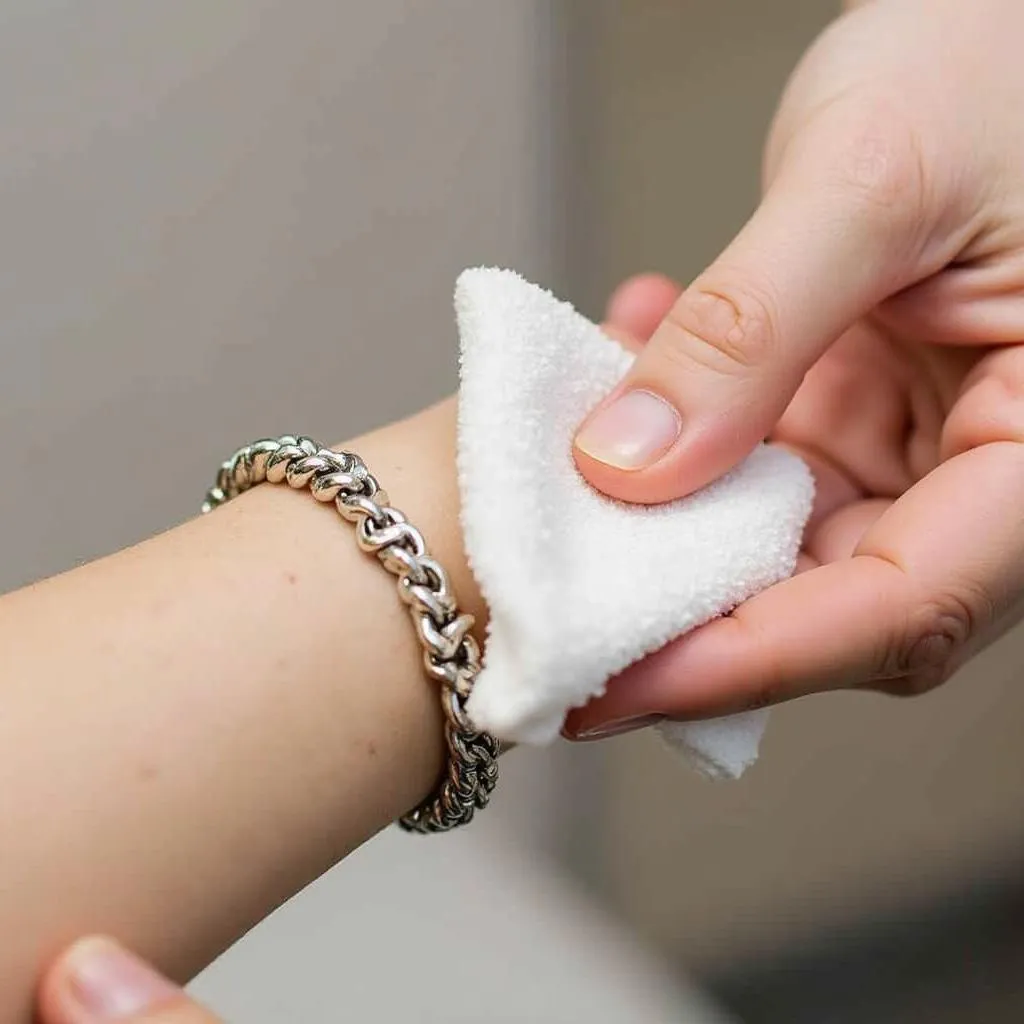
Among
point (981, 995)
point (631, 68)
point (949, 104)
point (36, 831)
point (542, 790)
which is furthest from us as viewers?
point (542, 790)

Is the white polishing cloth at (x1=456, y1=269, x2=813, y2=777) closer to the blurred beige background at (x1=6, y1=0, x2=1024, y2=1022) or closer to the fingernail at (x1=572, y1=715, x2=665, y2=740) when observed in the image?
the fingernail at (x1=572, y1=715, x2=665, y2=740)

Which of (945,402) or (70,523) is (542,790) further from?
(945,402)

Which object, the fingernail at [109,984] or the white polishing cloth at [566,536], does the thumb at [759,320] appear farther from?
the fingernail at [109,984]

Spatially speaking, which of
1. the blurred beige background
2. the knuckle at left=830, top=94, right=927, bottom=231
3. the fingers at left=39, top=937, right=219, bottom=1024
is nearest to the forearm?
the fingers at left=39, top=937, right=219, bottom=1024

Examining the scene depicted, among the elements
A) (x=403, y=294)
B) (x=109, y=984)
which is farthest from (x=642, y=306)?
(x=109, y=984)

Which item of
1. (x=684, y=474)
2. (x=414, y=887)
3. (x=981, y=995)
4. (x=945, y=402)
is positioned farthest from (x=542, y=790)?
(x=684, y=474)

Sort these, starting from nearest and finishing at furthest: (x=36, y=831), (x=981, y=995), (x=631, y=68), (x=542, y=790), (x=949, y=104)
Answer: (x=36, y=831), (x=949, y=104), (x=981, y=995), (x=631, y=68), (x=542, y=790)
